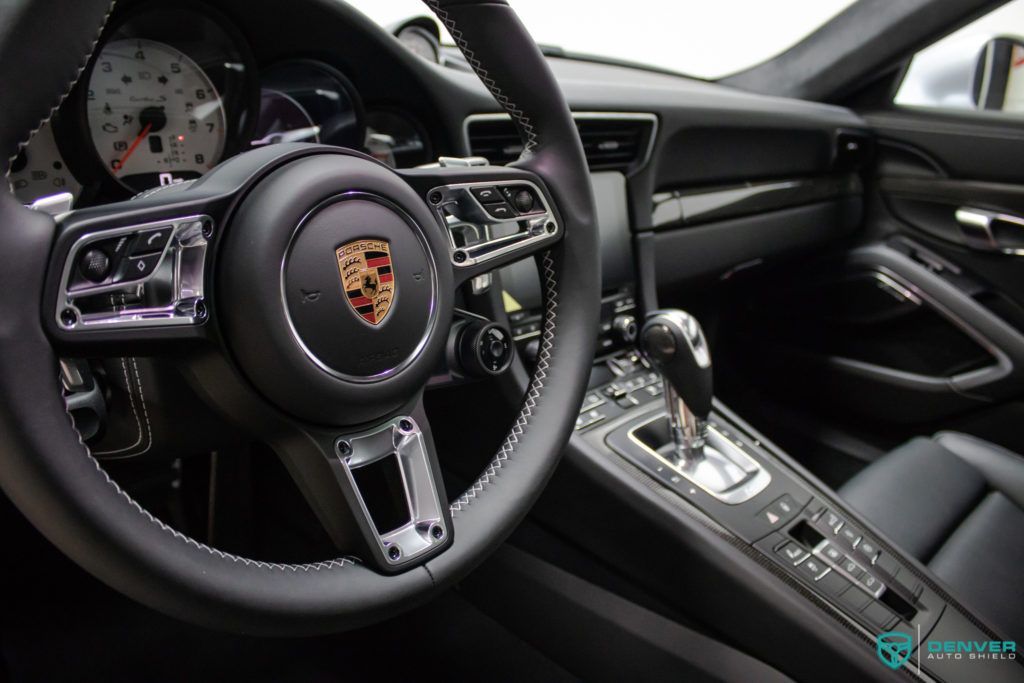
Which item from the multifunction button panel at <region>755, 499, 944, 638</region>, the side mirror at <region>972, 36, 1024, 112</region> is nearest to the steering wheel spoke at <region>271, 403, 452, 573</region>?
the multifunction button panel at <region>755, 499, 944, 638</region>

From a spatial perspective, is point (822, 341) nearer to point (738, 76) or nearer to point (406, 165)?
point (738, 76)

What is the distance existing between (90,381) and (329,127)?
1.67 feet

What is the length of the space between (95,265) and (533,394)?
41 centimetres

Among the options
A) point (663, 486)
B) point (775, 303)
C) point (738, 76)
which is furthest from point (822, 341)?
point (663, 486)

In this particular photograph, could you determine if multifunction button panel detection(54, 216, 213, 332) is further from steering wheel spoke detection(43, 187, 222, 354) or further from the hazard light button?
the hazard light button

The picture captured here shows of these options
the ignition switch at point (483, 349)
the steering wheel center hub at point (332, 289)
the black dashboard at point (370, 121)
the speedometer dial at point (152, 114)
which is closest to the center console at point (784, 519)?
the black dashboard at point (370, 121)

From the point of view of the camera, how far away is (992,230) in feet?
6.23

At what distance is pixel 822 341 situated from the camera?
7.02 ft

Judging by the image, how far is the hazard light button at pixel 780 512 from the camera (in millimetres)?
1218

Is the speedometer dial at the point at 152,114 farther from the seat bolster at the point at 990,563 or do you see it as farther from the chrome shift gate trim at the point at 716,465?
the seat bolster at the point at 990,563

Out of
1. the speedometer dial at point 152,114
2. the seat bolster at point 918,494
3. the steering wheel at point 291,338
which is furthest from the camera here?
the seat bolster at point 918,494

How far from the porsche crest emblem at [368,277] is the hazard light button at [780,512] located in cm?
77

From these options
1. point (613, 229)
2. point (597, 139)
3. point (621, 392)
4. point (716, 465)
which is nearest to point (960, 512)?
point (716, 465)

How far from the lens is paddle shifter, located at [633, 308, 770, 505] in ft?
3.86
